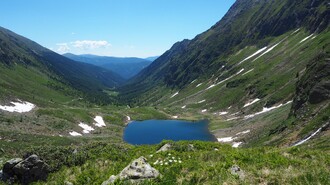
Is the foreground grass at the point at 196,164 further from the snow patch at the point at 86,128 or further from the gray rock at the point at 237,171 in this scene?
the snow patch at the point at 86,128

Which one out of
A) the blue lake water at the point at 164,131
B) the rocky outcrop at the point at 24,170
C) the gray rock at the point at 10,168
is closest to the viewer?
the rocky outcrop at the point at 24,170

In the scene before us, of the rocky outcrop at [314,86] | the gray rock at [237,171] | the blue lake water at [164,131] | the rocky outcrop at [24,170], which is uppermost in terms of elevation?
the rocky outcrop at [24,170]

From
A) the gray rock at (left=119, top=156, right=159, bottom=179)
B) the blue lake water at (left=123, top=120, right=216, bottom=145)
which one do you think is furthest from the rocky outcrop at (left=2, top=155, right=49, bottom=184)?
the blue lake water at (left=123, top=120, right=216, bottom=145)

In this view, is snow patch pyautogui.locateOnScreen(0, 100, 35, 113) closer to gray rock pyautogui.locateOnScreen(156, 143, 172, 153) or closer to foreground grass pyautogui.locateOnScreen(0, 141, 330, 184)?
foreground grass pyautogui.locateOnScreen(0, 141, 330, 184)

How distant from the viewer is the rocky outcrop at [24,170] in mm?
21234

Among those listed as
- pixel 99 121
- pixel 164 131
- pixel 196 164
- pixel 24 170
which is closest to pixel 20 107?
pixel 99 121

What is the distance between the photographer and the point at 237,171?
1777 cm

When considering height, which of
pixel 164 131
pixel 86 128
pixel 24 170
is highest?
pixel 24 170

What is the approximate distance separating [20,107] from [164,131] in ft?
185

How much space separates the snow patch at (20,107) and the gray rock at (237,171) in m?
109

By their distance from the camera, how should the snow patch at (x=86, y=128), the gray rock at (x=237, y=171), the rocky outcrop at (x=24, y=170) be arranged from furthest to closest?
the snow patch at (x=86, y=128) → the rocky outcrop at (x=24, y=170) → the gray rock at (x=237, y=171)

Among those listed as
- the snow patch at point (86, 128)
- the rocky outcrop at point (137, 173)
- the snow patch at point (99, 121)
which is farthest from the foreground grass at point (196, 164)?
the snow patch at point (99, 121)

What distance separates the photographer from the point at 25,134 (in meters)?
81.9

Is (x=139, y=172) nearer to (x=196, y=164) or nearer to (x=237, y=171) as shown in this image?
(x=196, y=164)
